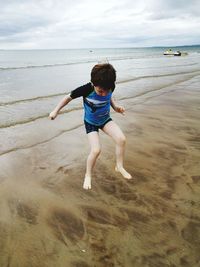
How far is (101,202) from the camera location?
3812 mm

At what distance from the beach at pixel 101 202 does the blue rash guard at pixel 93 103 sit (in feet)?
2.98

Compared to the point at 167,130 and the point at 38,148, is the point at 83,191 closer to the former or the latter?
the point at 38,148

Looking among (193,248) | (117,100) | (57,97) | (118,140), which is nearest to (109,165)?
(118,140)

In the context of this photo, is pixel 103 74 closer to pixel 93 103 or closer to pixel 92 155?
pixel 93 103

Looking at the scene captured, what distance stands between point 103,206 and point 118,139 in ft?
3.23

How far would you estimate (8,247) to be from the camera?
2.98 metres

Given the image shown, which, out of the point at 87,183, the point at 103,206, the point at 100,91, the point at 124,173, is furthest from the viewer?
the point at 124,173

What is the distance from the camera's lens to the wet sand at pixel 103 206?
9.46 ft

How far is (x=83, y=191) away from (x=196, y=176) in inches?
68.7

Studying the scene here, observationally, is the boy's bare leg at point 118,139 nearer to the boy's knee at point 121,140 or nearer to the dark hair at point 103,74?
the boy's knee at point 121,140

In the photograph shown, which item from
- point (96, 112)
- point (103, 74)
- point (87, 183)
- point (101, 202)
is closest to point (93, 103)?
point (96, 112)

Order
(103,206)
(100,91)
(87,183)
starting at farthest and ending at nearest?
1. (87,183)
2. (100,91)
3. (103,206)

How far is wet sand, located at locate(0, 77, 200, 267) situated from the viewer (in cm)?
288

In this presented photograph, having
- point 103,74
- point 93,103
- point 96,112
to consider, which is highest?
point 103,74
